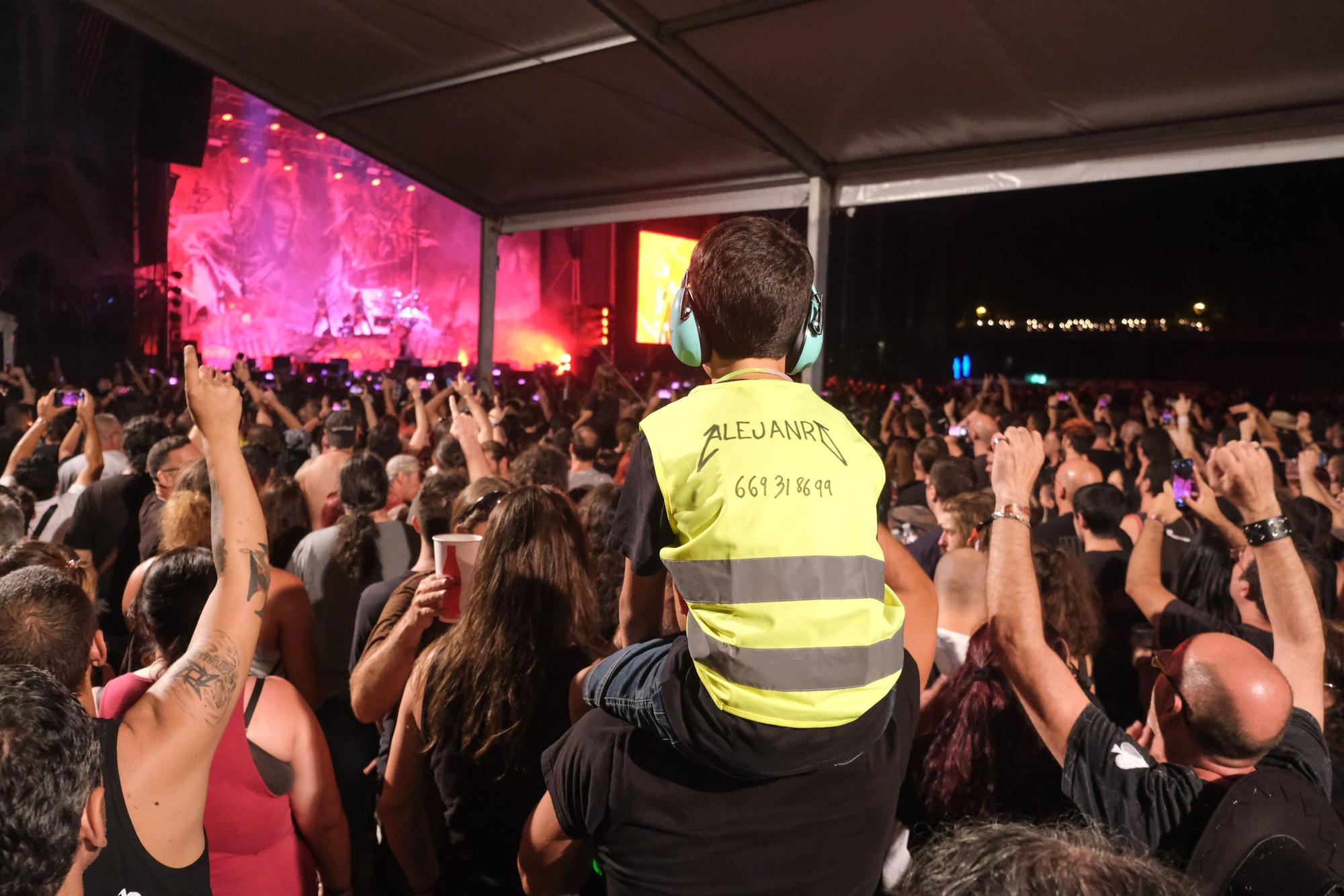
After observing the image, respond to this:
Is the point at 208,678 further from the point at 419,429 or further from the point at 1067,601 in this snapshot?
the point at 419,429

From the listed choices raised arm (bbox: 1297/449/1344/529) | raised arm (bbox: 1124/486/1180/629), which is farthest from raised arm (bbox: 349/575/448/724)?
raised arm (bbox: 1297/449/1344/529)

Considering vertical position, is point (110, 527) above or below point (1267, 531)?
below

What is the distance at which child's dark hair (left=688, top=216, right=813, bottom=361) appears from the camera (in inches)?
60.3

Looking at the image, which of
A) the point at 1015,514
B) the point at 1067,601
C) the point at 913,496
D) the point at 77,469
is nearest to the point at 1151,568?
the point at 1067,601

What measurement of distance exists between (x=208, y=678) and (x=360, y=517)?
8.35ft

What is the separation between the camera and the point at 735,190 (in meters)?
8.58

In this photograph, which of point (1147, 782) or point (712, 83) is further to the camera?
point (712, 83)

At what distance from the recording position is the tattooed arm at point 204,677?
4.95ft

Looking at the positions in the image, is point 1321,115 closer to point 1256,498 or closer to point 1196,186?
point 1256,498

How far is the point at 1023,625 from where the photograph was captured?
Answer: 2.07 meters

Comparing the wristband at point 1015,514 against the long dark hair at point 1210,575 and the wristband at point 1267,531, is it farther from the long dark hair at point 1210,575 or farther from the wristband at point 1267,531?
the long dark hair at point 1210,575

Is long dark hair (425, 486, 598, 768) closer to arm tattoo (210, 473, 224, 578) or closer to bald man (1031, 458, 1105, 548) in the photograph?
arm tattoo (210, 473, 224, 578)

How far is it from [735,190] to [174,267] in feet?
74.2

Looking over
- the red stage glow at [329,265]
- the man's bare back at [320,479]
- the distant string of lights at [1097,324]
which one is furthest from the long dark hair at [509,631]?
the distant string of lights at [1097,324]
